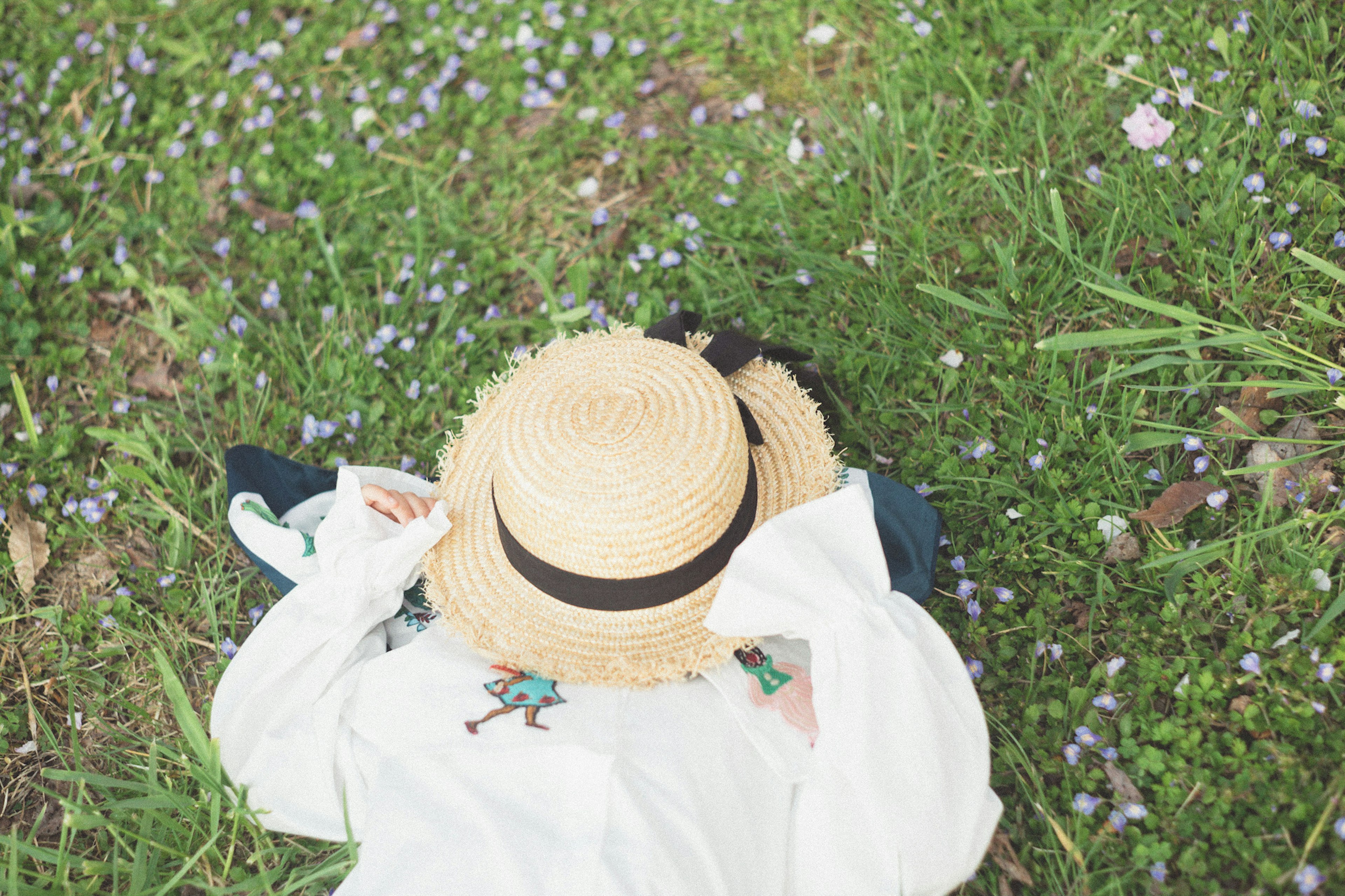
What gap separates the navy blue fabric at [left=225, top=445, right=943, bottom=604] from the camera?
80.6 inches

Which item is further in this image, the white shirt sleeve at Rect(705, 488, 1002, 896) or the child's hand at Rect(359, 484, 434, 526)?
the child's hand at Rect(359, 484, 434, 526)

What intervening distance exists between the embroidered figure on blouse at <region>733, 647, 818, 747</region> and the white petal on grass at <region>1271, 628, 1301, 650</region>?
99cm

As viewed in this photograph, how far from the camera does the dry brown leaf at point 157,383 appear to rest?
117 inches

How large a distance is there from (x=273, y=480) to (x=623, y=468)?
1234 mm

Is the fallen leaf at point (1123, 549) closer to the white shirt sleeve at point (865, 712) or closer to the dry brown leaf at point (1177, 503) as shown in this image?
the dry brown leaf at point (1177, 503)

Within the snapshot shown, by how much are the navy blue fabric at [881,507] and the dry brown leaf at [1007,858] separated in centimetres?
53

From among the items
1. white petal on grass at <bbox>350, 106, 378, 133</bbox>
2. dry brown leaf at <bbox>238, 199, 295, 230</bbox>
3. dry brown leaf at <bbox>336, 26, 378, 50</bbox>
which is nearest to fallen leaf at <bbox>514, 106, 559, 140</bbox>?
white petal on grass at <bbox>350, 106, 378, 133</bbox>

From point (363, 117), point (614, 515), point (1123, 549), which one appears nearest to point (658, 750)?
point (614, 515)

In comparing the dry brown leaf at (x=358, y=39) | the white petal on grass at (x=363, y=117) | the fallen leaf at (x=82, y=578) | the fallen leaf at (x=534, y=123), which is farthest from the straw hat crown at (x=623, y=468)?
the dry brown leaf at (x=358, y=39)

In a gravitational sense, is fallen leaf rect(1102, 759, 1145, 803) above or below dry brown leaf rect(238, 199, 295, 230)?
below

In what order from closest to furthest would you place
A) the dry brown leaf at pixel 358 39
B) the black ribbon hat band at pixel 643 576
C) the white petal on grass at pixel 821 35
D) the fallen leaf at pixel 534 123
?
the black ribbon hat band at pixel 643 576 → the white petal on grass at pixel 821 35 → the fallen leaf at pixel 534 123 → the dry brown leaf at pixel 358 39

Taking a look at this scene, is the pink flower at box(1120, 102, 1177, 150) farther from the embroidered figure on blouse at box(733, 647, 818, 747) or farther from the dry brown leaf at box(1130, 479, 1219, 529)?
the embroidered figure on blouse at box(733, 647, 818, 747)

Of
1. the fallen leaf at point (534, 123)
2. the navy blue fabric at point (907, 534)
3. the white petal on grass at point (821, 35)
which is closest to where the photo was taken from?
the navy blue fabric at point (907, 534)

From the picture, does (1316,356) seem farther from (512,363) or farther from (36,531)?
(36,531)
